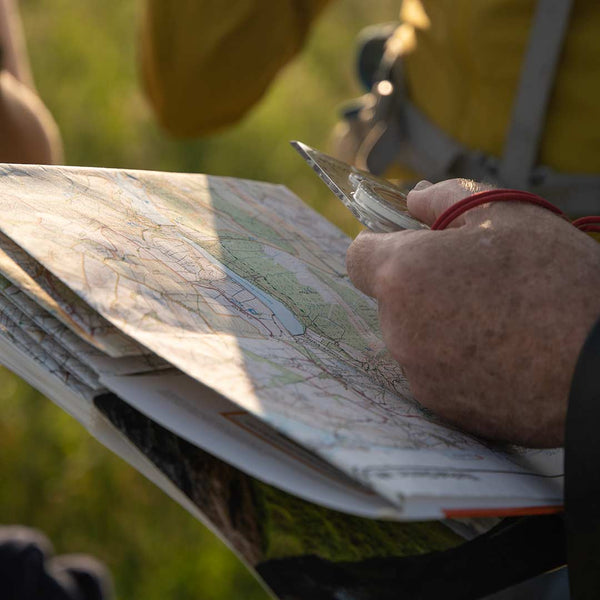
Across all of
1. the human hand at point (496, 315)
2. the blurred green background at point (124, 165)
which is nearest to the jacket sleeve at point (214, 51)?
the human hand at point (496, 315)

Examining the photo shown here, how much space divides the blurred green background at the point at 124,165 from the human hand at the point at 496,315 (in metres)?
1.81

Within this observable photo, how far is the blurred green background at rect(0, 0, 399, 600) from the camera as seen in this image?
2338mm

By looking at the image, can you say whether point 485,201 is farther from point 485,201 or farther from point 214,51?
point 214,51

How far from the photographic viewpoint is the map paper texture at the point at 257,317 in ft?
1.78

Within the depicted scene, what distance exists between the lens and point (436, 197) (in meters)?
0.73

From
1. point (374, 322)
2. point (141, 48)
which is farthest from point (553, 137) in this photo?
point (141, 48)

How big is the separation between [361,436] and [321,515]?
10 centimetres

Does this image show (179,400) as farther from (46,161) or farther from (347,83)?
(347,83)

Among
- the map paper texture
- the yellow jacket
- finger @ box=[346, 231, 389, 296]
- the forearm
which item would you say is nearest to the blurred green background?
the yellow jacket

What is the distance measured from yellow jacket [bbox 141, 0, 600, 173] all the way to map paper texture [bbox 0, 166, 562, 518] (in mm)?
552

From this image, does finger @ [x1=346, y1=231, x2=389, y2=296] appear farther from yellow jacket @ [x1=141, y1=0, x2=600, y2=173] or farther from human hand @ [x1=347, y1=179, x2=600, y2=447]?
yellow jacket @ [x1=141, y1=0, x2=600, y2=173]

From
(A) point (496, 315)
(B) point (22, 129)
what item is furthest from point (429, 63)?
(A) point (496, 315)

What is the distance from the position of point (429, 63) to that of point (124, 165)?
2.63 meters

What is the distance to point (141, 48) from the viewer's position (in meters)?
1.66
